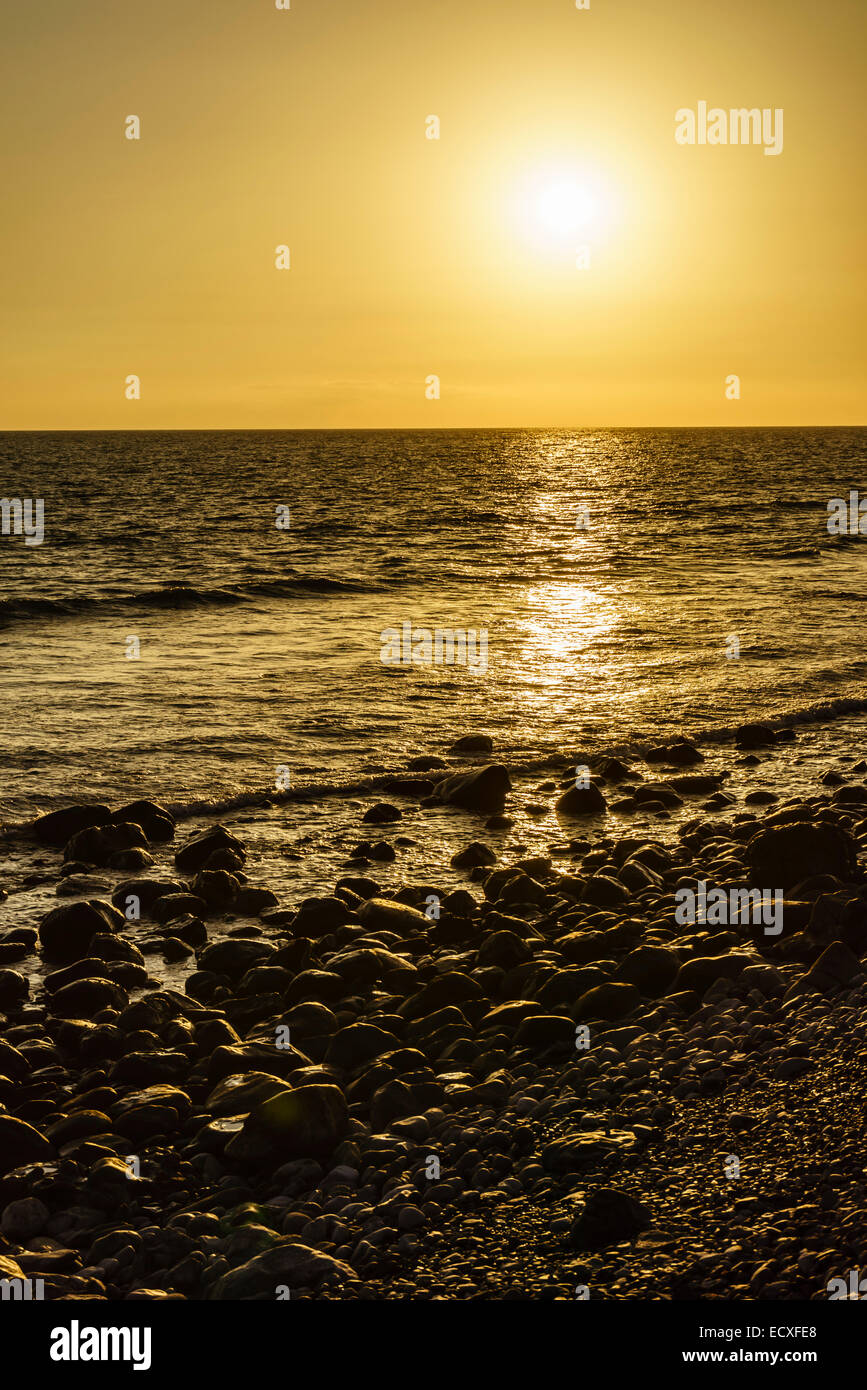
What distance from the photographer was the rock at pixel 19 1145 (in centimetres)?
582

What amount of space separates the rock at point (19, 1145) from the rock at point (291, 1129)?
1040 millimetres

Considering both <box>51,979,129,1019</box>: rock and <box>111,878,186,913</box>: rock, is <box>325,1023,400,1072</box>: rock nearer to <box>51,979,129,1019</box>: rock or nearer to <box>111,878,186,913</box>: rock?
<box>51,979,129,1019</box>: rock

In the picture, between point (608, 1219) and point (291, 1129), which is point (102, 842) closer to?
point (291, 1129)

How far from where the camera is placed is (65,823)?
11344mm

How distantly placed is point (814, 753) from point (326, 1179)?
1045 cm

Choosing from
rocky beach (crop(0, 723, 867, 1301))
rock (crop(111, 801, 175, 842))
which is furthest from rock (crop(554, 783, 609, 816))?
rock (crop(111, 801, 175, 842))

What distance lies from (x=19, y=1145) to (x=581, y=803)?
7514 mm

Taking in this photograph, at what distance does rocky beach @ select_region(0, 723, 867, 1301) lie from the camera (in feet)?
15.0

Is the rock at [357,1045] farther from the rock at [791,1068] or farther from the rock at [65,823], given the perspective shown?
the rock at [65,823]

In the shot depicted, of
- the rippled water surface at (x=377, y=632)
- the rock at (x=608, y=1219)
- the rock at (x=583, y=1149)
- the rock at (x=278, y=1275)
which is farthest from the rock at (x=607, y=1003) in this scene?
the rippled water surface at (x=377, y=632)

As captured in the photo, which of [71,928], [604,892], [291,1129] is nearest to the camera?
[291,1129]

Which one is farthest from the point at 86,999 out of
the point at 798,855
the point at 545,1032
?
the point at 798,855

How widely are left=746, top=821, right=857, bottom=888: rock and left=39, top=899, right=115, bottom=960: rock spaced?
5.40m
